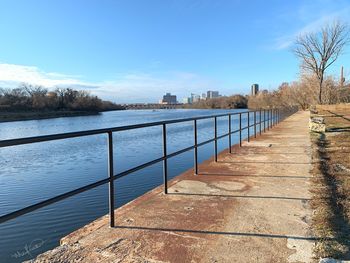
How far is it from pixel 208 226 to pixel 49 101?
354 feet

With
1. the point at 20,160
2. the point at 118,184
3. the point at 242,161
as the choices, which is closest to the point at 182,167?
the point at 118,184

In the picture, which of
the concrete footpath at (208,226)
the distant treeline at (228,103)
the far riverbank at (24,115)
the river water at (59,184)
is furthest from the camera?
the distant treeline at (228,103)

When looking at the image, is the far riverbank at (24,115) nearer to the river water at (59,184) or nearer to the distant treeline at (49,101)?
the distant treeline at (49,101)

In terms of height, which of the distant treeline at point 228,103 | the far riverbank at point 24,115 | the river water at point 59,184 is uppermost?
the distant treeline at point 228,103

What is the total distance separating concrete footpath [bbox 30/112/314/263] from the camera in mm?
3181

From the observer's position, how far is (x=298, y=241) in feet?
11.1

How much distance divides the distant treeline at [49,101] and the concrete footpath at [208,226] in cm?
9040

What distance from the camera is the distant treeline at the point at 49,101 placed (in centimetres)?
9194

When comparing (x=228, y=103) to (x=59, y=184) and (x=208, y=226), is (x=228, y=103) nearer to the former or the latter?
(x=59, y=184)

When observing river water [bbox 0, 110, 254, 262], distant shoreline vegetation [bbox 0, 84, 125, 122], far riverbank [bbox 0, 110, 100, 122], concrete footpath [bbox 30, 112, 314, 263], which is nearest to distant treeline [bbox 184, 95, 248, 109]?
distant shoreline vegetation [bbox 0, 84, 125, 122]

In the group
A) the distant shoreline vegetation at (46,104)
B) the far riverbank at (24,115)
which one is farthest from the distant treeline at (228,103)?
the far riverbank at (24,115)

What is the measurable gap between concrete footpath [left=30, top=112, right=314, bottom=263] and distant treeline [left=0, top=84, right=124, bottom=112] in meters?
90.4

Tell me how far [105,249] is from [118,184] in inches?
237

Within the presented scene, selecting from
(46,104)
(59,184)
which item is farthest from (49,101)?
(59,184)
